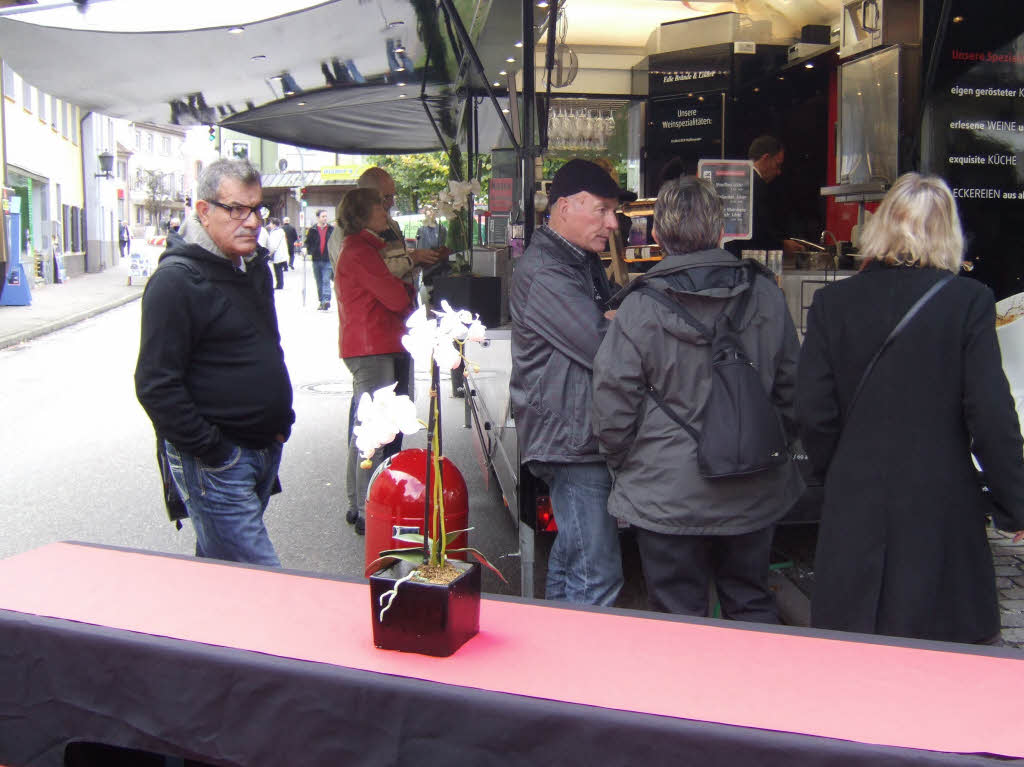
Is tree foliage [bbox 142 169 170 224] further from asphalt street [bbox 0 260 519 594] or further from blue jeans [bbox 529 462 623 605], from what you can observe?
blue jeans [bbox 529 462 623 605]

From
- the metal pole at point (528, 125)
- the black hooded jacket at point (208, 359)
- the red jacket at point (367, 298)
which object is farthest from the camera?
the red jacket at point (367, 298)

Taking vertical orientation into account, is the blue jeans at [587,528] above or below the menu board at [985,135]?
below

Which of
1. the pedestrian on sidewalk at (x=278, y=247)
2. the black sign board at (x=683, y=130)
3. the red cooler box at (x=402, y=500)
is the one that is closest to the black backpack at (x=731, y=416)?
the red cooler box at (x=402, y=500)

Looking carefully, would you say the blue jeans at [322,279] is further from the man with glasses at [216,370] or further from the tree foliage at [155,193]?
the tree foliage at [155,193]

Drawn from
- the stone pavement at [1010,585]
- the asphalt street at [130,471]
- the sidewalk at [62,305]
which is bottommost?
the stone pavement at [1010,585]

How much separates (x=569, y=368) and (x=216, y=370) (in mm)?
1172

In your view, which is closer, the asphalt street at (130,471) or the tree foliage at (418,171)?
the asphalt street at (130,471)

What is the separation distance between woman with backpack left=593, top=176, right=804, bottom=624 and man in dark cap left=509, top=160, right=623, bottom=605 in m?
0.23

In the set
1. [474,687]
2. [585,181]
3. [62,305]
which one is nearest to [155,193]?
[62,305]

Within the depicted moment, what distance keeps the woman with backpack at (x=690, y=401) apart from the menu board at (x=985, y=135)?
2911 millimetres

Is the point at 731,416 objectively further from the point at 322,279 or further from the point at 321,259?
the point at 321,259

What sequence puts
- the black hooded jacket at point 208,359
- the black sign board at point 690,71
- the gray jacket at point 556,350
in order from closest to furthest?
the black hooded jacket at point 208,359 < the gray jacket at point 556,350 < the black sign board at point 690,71

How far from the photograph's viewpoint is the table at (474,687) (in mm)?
1618

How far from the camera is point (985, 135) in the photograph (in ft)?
17.5
